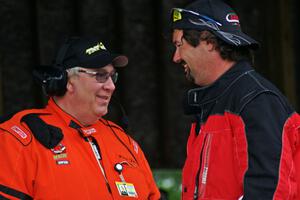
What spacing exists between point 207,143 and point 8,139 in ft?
3.52

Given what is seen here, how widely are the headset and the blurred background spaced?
111 cm

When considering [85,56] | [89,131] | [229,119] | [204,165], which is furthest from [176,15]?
[89,131]

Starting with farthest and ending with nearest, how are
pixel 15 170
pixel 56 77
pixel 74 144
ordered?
1. pixel 56 77
2. pixel 74 144
3. pixel 15 170

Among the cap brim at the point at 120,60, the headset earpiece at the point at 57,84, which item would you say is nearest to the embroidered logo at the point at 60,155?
the headset earpiece at the point at 57,84

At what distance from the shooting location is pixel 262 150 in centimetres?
265

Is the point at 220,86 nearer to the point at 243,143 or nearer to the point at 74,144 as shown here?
the point at 243,143

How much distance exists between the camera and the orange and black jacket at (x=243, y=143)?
105 inches

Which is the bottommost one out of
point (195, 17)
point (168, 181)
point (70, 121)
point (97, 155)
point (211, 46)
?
point (168, 181)

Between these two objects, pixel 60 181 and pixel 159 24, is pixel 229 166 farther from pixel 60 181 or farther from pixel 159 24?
pixel 159 24

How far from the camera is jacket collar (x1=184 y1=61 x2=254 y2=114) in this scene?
286 cm

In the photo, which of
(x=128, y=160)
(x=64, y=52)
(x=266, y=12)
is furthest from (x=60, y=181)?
(x=266, y=12)

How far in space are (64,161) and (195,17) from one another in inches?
39.7

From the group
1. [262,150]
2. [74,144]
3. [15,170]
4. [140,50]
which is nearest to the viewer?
[262,150]

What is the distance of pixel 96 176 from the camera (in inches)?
140
